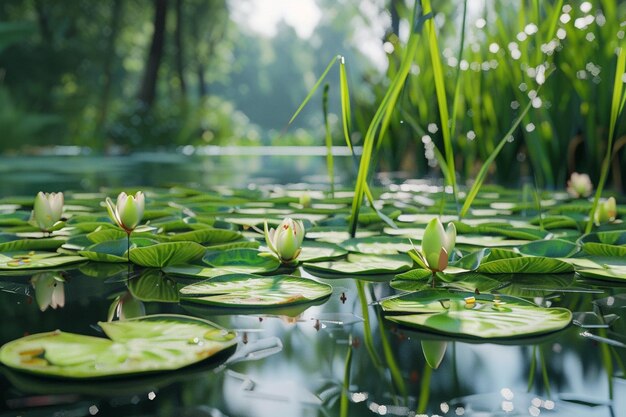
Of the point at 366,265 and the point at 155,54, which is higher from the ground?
the point at 155,54

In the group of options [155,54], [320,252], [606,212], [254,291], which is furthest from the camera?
[155,54]

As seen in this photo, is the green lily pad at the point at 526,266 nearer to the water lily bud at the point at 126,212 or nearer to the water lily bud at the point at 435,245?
the water lily bud at the point at 435,245

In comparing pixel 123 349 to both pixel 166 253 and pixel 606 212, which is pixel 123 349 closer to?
pixel 166 253

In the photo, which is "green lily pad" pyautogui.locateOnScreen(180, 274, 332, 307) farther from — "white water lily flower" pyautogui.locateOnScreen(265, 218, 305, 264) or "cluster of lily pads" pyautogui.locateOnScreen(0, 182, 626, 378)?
"white water lily flower" pyautogui.locateOnScreen(265, 218, 305, 264)

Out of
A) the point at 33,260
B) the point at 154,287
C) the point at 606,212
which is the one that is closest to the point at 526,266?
the point at 606,212

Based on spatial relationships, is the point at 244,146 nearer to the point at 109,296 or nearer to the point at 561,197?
the point at 561,197

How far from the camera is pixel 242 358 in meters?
0.78

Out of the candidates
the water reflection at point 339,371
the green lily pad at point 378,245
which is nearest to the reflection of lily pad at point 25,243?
the water reflection at point 339,371

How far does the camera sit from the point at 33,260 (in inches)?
51.7

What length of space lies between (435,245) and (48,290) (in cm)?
68

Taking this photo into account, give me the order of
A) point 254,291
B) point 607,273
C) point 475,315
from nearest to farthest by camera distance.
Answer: point 475,315 → point 254,291 → point 607,273

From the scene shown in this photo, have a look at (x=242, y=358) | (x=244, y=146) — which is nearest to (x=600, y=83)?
(x=242, y=358)

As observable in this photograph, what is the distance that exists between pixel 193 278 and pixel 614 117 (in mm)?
927

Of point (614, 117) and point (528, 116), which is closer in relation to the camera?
point (614, 117)
